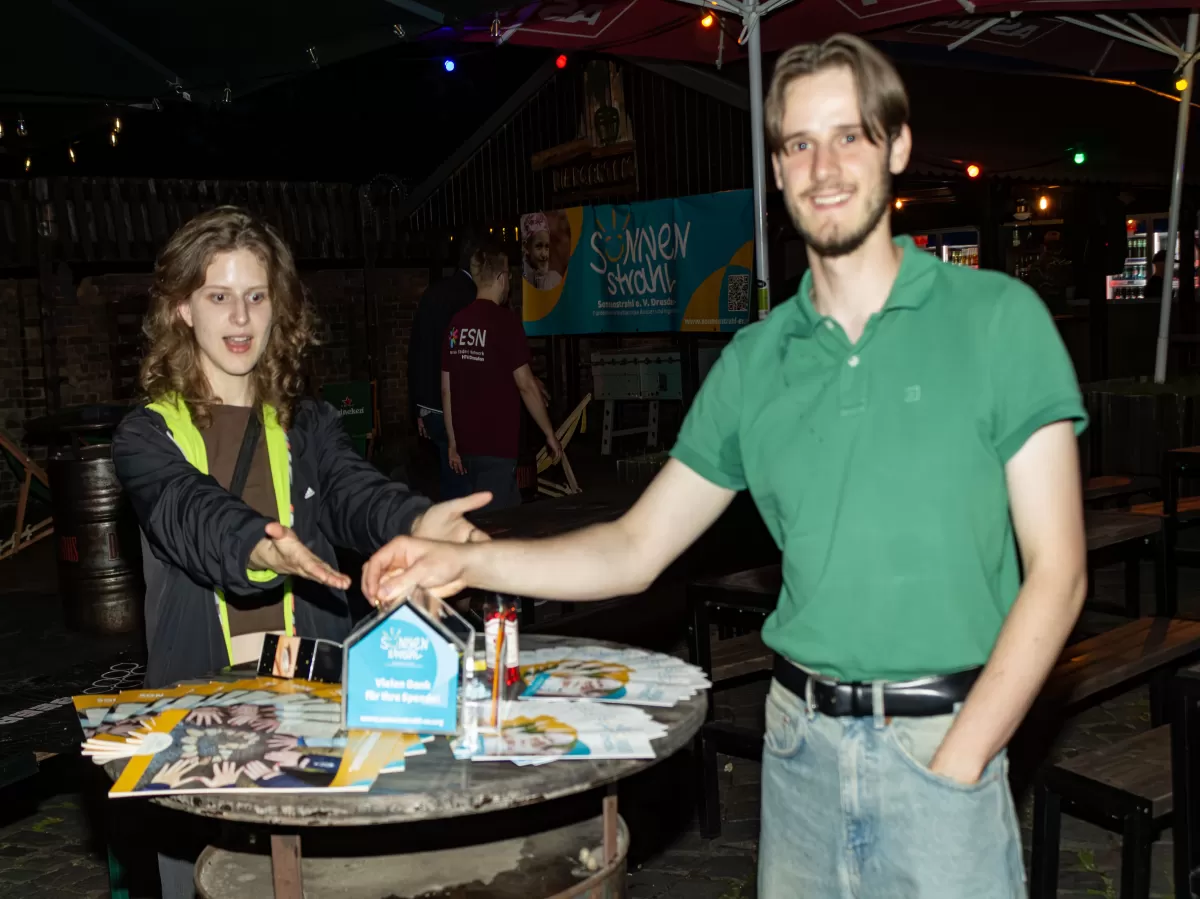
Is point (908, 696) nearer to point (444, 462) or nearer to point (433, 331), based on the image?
point (444, 462)

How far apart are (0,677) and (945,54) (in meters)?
10.7

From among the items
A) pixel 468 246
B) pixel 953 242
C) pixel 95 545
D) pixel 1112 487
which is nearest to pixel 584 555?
pixel 468 246

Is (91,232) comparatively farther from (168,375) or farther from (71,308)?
(168,375)

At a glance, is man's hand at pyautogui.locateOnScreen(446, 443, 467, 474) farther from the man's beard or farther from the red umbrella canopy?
the man's beard

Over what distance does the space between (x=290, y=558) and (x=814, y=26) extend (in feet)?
23.6

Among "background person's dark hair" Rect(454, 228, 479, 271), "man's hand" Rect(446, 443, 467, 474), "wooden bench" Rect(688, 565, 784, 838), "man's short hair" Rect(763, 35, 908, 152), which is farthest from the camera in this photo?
"background person's dark hair" Rect(454, 228, 479, 271)

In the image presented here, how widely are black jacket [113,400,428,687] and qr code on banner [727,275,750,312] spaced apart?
8209 mm

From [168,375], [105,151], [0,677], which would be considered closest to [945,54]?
[0,677]

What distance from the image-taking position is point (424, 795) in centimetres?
224

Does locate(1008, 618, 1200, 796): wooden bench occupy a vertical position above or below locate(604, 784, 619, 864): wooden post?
below

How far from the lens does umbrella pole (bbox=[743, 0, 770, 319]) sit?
6910 mm

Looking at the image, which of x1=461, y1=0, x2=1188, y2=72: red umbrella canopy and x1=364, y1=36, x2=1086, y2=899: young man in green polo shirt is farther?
x1=461, y1=0, x2=1188, y2=72: red umbrella canopy

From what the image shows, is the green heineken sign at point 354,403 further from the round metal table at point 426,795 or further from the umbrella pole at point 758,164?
the round metal table at point 426,795

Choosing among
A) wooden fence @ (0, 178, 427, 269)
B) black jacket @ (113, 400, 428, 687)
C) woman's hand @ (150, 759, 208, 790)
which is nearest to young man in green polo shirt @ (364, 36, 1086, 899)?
woman's hand @ (150, 759, 208, 790)
